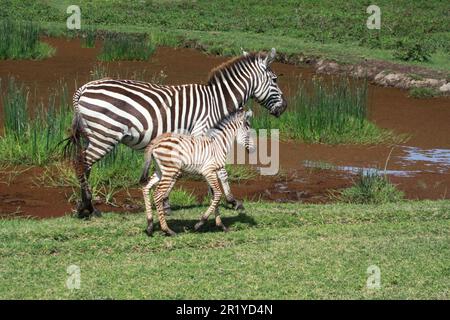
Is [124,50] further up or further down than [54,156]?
further up

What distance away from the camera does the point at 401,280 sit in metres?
8.70

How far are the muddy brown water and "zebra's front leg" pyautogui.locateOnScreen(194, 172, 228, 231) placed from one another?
172 centimetres

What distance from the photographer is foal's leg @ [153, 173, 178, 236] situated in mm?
9734

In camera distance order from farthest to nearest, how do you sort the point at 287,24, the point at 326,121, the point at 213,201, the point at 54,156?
the point at 287,24, the point at 326,121, the point at 54,156, the point at 213,201

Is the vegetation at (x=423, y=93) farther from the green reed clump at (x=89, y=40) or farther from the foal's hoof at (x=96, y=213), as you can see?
the foal's hoof at (x=96, y=213)

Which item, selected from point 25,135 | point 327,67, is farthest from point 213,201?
point 327,67

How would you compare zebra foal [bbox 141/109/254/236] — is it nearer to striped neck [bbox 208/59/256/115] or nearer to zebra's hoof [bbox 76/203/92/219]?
zebra's hoof [bbox 76/203/92/219]

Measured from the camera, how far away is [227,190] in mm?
10547

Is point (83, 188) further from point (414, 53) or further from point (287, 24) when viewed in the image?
point (287, 24)

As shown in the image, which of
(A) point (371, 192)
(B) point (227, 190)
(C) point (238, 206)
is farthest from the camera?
(A) point (371, 192)

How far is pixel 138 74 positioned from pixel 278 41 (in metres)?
5.68

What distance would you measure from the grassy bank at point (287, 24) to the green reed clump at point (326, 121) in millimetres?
6311

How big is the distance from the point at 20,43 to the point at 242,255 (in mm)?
13944

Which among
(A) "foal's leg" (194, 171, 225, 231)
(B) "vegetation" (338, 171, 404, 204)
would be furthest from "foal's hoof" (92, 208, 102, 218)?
(B) "vegetation" (338, 171, 404, 204)
